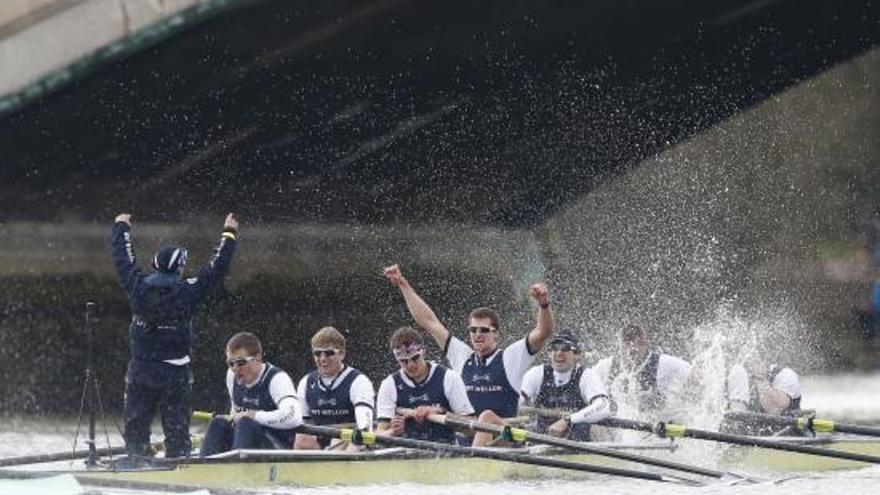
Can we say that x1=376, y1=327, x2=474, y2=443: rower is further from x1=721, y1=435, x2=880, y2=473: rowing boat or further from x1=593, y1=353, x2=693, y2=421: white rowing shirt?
x1=721, y1=435, x2=880, y2=473: rowing boat

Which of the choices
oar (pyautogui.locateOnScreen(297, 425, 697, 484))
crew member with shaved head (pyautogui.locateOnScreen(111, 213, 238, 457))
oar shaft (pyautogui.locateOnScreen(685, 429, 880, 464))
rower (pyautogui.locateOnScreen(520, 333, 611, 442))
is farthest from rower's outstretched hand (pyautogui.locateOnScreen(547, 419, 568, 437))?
crew member with shaved head (pyautogui.locateOnScreen(111, 213, 238, 457))

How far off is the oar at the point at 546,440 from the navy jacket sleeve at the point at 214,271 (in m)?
1.96

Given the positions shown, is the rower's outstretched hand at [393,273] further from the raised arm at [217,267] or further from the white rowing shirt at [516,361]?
the raised arm at [217,267]

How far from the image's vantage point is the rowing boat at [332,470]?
15148 millimetres

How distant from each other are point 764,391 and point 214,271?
601 centimetres

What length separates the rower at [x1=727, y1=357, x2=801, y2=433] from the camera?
19.0 meters

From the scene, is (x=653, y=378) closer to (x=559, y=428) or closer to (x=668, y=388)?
(x=668, y=388)

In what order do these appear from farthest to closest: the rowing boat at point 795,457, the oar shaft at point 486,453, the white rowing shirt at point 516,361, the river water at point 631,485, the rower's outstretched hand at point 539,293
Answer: the rowing boat at point 795,457 → the white rowing shirt at point 516,361 → the rower's outstretched hand at point 539,293 → the river water at point 631,485 → the oar shaft at point 486,453

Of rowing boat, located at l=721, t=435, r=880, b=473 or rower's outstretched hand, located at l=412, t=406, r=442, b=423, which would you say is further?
rowing boat, located at l=721, t=435, r=880, b=473

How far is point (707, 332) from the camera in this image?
35.9m

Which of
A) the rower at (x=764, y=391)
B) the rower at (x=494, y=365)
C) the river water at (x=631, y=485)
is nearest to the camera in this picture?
the river water at (x=631, y=485)

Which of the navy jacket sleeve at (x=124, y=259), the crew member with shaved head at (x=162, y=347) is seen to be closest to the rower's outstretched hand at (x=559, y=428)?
the crew member with shaved head at (x=162, y=347)

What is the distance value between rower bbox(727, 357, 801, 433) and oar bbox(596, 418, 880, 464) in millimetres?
1227

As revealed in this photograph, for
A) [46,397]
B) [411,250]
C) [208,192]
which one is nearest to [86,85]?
[46,397]
